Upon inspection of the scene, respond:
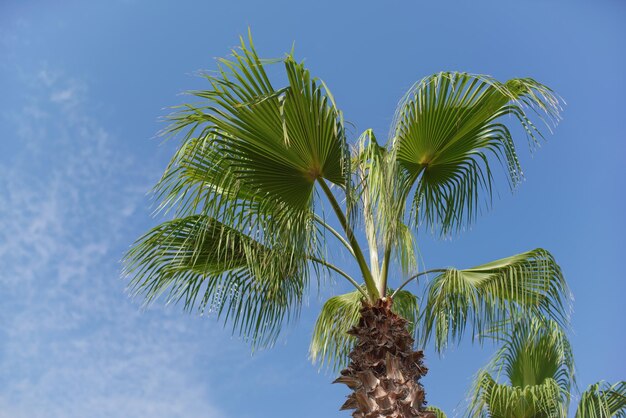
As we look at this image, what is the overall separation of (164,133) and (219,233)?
979 millimetres

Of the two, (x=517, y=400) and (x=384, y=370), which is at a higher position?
(x=517, y=400)

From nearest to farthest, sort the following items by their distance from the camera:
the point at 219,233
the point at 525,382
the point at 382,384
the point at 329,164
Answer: the point at 382,384
the point at 329,164
the point at 219,233
the point at 525,382

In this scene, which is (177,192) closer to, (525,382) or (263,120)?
(263,120)

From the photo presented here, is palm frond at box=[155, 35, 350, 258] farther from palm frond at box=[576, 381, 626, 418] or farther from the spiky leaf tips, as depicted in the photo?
palm frond at box=[576, 381, 626, 418]

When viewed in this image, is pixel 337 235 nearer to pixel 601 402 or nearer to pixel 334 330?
pixel 334 330

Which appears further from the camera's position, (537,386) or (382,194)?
(537,386)

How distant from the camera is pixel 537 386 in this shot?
772cm

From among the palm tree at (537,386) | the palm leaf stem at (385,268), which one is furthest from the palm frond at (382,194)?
the palm tree at (537,386)

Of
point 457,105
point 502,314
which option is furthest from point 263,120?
point 502,314

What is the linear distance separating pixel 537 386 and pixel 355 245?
4.05m

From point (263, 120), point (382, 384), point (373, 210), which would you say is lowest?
point (382, 384)

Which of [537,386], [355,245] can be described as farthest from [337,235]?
[537,386]

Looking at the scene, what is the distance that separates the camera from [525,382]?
8.21m

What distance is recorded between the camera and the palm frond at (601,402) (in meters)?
7.56
